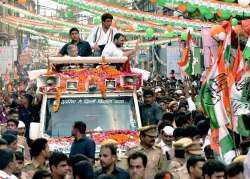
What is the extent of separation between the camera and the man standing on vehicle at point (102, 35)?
17.9m

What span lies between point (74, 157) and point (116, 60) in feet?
17.2

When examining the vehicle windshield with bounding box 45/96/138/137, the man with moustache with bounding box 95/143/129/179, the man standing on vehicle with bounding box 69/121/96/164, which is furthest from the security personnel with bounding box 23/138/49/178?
the vehicle windshield with bounding box 45/96/138/137

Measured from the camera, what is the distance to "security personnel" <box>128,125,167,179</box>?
12453 millimetres

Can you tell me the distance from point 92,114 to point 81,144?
6.62ft

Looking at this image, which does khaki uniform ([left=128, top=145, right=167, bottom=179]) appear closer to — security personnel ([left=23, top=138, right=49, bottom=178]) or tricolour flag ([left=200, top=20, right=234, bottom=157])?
tricolour flag ([left=200, top=20, right=234, bottom=157])

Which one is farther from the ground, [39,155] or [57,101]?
[57,101]

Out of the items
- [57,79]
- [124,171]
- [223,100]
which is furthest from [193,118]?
[124,171]

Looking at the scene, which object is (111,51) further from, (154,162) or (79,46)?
(154,162)

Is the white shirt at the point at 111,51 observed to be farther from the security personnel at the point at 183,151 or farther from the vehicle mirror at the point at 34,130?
the security personnel at the point at 183,151

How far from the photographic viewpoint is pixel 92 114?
1580 centimetres

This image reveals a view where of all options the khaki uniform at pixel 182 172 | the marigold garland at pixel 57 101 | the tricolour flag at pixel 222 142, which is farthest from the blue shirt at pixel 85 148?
the khaki uniform at pixel 182 172

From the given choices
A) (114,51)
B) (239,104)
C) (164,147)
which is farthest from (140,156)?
(114,51)

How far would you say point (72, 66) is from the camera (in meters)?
16.7

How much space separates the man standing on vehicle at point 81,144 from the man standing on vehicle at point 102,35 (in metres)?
4.12
